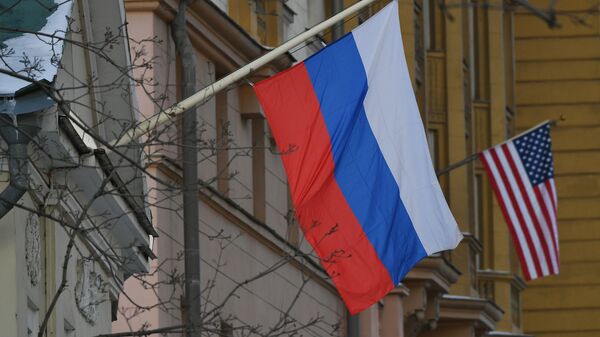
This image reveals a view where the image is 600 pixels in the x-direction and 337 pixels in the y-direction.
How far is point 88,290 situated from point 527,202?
20.2 meters

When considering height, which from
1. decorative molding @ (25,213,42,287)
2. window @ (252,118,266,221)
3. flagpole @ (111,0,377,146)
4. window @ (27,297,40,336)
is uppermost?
window @ (252,118,266,221)

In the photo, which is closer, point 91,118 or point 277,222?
point 91,118

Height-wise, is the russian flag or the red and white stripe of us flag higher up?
the red and white stripe of us flag

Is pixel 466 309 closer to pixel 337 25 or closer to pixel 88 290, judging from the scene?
pixel 337 25

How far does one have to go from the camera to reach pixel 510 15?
60375 millimetres

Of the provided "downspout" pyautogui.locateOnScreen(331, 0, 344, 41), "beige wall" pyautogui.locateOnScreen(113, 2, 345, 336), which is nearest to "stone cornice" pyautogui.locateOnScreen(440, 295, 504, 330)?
"beige wall" pyautogui.locateOnScreen(113, 2, 345, 336)

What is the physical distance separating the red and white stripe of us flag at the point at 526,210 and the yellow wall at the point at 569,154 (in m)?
22.5

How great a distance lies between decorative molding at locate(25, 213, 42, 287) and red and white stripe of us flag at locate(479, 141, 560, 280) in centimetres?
2245

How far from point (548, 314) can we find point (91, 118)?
4471 cm

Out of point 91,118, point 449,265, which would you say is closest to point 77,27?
point 91,118

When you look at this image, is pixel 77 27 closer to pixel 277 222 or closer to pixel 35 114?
pixel 35 114

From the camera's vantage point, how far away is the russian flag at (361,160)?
27.0m

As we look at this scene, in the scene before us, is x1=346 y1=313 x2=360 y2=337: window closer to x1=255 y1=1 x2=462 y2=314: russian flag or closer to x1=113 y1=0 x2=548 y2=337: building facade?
x1=113 y1=0 x2=548 y2=337: building facade

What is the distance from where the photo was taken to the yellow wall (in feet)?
218
